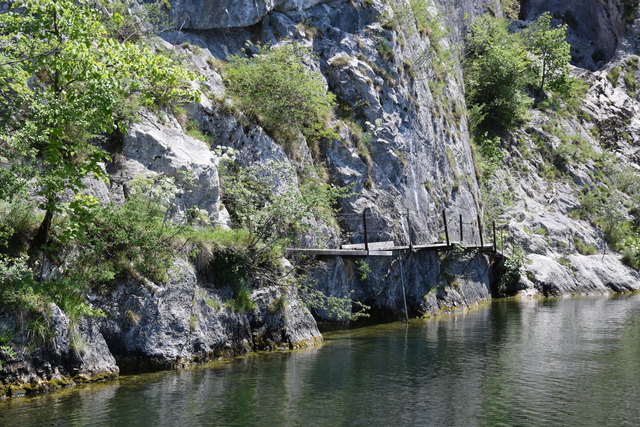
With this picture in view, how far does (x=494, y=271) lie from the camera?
1523 inches

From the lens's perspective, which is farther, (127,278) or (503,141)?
(503,141)

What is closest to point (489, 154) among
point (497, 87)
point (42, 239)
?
point (497, 87)

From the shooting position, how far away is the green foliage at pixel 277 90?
25297 millimetres

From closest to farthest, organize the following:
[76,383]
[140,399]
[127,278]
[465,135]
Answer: [140,399] → [76,383] → [127,278] → [465,135]

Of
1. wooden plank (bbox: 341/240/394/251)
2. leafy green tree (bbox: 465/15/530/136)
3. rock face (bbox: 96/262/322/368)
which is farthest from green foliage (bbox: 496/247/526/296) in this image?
rock face (bbox: 96/262/322/368)

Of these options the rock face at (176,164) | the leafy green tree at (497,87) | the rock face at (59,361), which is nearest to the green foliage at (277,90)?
the rock face at (176,164)

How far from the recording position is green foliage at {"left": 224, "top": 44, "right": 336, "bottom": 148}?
2530cm

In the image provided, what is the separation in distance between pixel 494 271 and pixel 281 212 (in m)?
23.8

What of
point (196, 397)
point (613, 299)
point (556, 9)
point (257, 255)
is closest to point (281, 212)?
point (257, 255)

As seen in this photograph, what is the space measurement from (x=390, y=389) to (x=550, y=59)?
52.9m

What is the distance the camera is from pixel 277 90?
83.7 ft

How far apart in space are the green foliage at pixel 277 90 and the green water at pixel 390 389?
9.69 m

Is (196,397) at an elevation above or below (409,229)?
below

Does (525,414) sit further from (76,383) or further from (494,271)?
(494,271)
